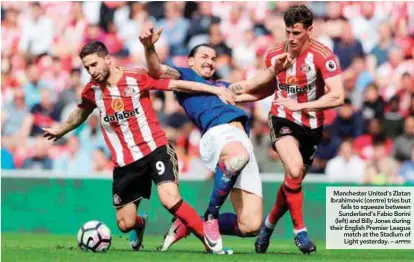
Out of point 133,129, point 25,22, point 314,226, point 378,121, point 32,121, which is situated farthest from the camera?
point 25,22

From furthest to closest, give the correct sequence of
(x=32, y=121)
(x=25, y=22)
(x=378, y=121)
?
(x=25, y=22) < (x=32, y=121) < (x=378, y=121)

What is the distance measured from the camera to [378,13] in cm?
1822

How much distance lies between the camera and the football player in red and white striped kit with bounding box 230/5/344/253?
35.3ft

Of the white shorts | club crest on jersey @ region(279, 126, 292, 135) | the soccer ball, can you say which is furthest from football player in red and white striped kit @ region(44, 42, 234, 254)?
club crest on jersey @ region(279, 126, 292, 135)

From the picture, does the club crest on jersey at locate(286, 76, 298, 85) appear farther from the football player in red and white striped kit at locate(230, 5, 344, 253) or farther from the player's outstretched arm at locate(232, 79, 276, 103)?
the player's outstretched arm at locate(232, 79, 276, 103)

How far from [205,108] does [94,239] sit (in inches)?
63.4

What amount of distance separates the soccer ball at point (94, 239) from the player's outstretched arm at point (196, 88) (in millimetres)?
1471

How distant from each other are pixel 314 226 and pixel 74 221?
324 centimetres

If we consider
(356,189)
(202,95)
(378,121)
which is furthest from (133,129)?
(378,121)

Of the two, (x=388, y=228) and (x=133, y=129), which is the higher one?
(x=133, y=129)

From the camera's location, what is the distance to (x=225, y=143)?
435 inches

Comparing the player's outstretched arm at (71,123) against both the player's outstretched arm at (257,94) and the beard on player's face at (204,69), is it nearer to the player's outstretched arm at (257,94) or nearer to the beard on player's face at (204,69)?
the beard on player's face at (204,69)

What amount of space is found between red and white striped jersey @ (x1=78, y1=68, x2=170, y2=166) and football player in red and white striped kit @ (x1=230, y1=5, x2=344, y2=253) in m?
0.97

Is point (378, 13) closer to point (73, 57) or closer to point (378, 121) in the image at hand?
point (378, 121)
